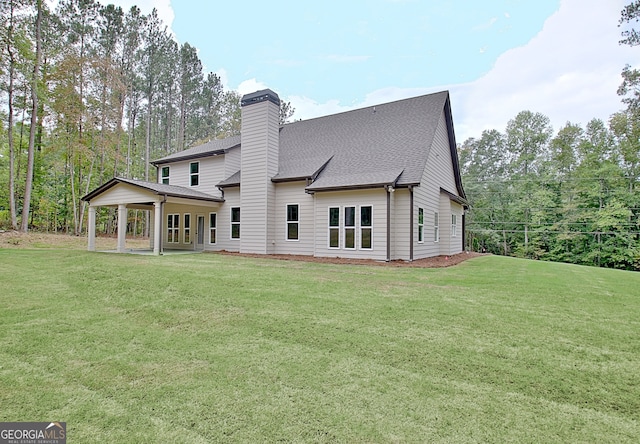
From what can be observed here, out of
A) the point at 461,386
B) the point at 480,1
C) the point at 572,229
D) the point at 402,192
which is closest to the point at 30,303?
the point at 461,386

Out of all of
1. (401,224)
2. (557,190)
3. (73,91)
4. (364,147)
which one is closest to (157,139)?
(73,91)

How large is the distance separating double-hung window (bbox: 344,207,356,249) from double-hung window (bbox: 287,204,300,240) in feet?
7.45

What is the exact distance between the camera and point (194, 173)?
1672 centimetres

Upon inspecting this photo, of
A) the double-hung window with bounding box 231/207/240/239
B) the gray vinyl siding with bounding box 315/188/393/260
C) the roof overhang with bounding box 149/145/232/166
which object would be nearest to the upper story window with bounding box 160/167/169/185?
the roof overhang with bounding box 149/145/232/166

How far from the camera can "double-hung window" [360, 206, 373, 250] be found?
11.6 metres

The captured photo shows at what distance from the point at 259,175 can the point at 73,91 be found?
48.7 ft

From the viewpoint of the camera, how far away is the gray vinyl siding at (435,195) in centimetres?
1219

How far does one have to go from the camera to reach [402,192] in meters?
11.4

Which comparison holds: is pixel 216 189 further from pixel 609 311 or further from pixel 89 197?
pixel 609 311

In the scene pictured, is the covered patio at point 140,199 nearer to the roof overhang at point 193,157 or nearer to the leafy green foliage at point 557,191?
the roof overhang at point 193,157

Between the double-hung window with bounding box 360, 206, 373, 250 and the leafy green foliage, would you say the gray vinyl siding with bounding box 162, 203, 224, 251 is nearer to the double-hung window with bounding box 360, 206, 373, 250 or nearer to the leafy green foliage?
the double-hung window with bounding box 360, 206, 373, 250

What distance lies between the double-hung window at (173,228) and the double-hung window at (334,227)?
31.1ft

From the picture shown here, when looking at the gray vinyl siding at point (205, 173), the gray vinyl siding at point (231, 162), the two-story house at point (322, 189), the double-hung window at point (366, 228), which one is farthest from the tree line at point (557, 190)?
the gray vinyl siding at point (205, 173)

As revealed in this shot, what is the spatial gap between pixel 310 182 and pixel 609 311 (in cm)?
969
